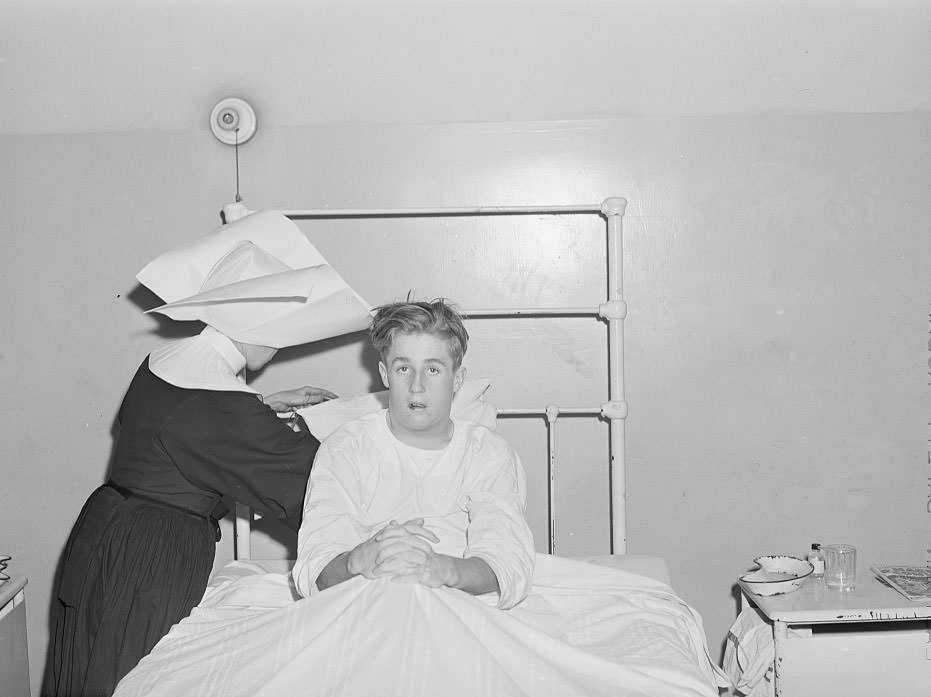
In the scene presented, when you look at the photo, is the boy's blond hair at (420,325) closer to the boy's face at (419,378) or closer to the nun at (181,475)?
the boy's face at (419,378)

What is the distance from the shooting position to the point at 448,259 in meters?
2.63

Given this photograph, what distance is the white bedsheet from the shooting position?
157cm

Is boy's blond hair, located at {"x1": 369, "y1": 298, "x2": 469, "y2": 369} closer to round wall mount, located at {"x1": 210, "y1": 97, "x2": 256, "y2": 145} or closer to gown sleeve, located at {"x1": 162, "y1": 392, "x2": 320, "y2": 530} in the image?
gown sleeve, located at {"x1": 162, "y1": 392, "x2": 320, "y2": 530}

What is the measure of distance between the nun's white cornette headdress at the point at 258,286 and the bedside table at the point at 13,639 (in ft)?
2.27

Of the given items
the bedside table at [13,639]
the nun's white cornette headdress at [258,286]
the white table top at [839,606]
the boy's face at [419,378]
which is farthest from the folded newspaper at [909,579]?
the bedside table at [13,639]

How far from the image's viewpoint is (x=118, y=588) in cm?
197

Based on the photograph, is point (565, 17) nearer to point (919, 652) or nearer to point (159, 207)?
point (159, 207)

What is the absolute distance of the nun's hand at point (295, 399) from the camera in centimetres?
237

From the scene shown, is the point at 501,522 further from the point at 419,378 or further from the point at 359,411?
the point at 359,411

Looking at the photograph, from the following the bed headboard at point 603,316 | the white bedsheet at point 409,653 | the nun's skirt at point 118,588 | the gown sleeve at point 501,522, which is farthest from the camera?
the bed headboard at point 603,316

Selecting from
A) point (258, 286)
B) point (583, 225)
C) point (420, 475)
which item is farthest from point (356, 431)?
point (583, 225)

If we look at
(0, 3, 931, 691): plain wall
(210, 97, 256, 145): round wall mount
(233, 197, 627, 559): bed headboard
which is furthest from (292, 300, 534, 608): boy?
(210, 97, 256, 145): round wall mount

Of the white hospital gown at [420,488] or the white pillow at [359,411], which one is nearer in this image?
the white hospital gown at [420,488]

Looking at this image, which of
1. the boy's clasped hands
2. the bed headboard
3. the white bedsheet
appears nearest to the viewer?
the white bedsheet
